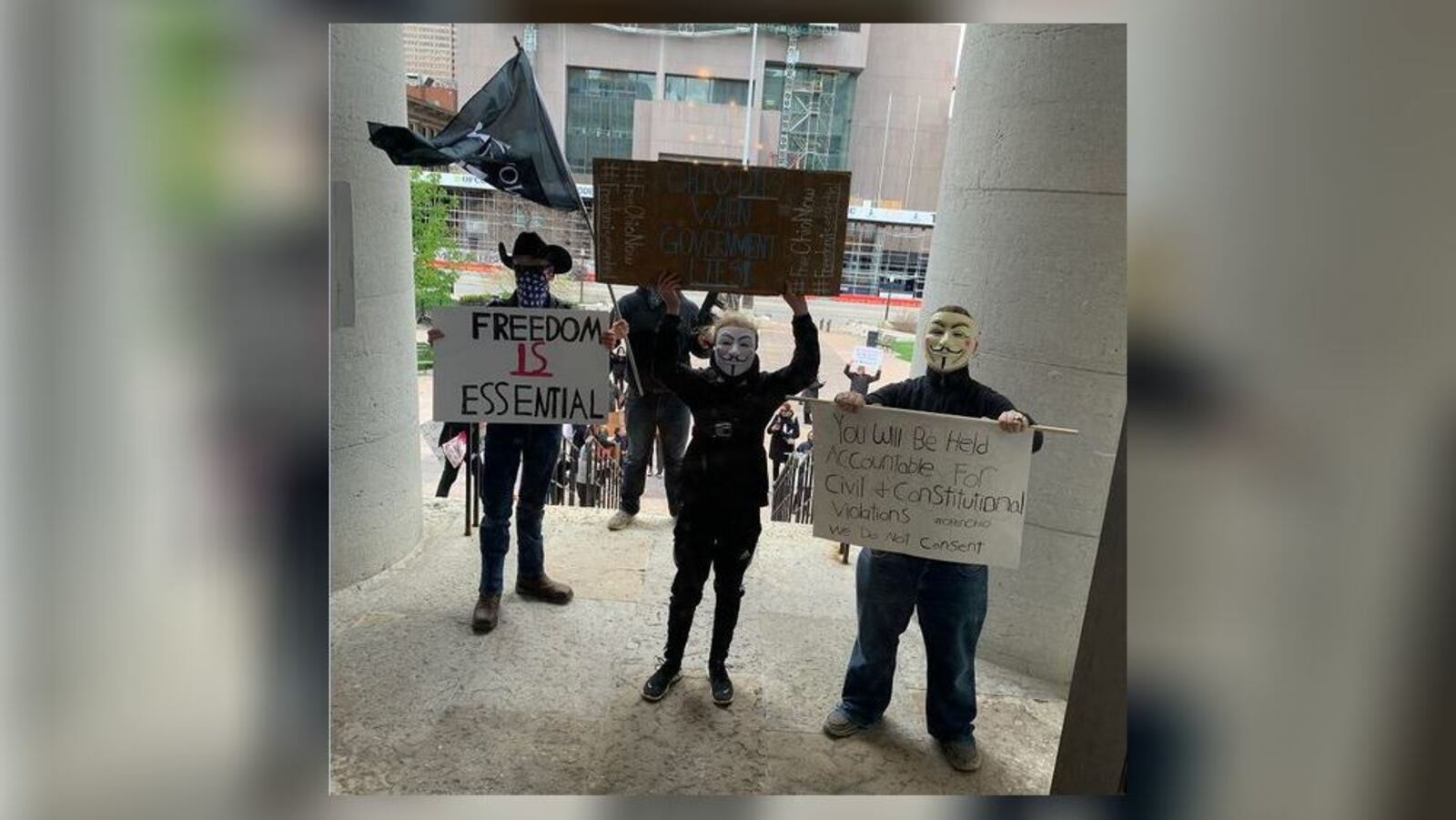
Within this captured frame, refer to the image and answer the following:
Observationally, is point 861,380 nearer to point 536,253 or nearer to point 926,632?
point 926,632

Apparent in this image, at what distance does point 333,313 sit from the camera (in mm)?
2256

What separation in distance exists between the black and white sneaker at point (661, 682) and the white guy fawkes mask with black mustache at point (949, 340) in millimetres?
1319

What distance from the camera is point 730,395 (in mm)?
2252

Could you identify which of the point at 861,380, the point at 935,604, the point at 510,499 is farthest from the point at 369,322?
the point at 935,604

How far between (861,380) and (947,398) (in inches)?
11.8

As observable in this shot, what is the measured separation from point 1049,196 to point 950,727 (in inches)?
69.6

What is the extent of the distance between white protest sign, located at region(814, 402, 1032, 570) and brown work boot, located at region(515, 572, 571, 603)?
1.03 meters

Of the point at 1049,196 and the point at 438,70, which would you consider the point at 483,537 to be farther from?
the point at 1049,196

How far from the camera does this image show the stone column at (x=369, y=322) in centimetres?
228

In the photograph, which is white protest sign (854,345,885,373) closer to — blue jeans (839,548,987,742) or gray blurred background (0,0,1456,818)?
blue jeans (839,548,987,742)

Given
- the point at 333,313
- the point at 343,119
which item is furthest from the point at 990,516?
the point at 343,119

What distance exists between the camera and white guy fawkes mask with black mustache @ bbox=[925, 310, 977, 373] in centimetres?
223

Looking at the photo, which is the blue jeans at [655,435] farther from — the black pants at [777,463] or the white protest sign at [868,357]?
the white protest sign at [868,357]
